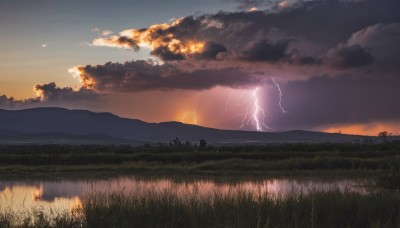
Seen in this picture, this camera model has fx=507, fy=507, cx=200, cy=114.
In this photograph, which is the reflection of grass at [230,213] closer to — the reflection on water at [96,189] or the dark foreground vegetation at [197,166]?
the reflection on water at [96,189]

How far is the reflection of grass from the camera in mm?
13305

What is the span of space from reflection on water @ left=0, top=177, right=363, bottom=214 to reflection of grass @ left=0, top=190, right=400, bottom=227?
12.2 ft

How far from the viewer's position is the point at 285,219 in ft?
44.5

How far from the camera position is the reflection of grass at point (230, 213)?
13.3m

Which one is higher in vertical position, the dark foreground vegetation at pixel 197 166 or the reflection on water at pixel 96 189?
the dark foreground vegetation at pixel 197 166

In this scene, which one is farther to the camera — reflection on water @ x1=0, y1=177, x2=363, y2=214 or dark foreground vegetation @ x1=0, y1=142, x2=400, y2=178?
dark foreground vegetation @ x1=0, y1=142, x2=400, y2=178

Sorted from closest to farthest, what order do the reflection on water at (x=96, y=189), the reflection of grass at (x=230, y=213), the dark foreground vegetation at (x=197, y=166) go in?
1. the reflection of grass at (x=230, y=213)
2. the reflection on water at (x=96, y=189)
3. the dark foreground vegetation at (x=197, y=166)

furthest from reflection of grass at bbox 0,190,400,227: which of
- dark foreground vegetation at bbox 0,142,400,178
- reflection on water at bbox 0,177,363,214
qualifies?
dark foreground vegetation at bbox 0,142,400,178

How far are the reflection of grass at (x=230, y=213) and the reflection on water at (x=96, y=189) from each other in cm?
371

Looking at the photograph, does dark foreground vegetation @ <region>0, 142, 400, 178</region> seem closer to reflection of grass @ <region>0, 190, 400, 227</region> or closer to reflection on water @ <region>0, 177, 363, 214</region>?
reflection on water @ <region>0, 177, 363, 214</region>

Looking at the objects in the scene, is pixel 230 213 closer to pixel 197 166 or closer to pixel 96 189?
pixel 96 189

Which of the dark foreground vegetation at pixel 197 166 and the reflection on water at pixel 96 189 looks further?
the dark foreground vegetation at pixel 197 166

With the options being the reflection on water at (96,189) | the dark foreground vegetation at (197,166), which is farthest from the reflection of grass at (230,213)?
the dark foreground vegetation at (197,166)

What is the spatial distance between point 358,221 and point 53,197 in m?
14.4
